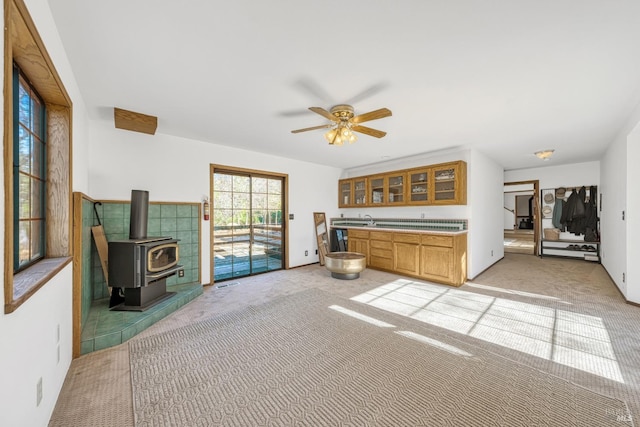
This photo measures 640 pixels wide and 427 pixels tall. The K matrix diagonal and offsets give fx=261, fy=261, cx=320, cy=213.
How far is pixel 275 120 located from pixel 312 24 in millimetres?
1724

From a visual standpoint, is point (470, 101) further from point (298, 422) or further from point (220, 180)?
point (220, 180)

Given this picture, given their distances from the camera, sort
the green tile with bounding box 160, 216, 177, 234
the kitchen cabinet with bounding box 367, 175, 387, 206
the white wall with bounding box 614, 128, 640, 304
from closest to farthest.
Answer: the white wall with bounding box 614, 128, 640, 304 < the green tile with bounding box 160, 216, 177, 234 < the kitchen cabinet with bounding box 367, 175, 387, 206

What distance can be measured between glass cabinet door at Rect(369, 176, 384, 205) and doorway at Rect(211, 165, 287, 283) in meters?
2.00

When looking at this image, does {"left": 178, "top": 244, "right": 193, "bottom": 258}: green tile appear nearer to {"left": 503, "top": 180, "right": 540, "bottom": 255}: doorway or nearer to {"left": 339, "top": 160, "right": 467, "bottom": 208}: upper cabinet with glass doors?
{"left": 339, "top": 160, "right": 467, "bottom": 208}: upper cabinet with glass doors

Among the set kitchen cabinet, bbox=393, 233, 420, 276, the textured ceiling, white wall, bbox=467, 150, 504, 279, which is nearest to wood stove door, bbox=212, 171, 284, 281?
the textured ceiling

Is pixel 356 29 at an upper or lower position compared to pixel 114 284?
upper

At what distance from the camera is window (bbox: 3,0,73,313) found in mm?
1054

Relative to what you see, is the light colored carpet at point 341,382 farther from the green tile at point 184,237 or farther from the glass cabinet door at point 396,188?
the glass cabinet door at point 396,188

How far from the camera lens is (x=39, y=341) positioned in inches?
55.3

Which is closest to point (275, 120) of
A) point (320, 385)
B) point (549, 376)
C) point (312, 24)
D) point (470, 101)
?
point (312, 24)

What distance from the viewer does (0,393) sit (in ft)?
3.18

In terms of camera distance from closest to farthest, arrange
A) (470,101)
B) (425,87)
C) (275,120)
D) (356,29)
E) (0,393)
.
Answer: (0,393), (356,29), (425,87), (470,101), (275,120)

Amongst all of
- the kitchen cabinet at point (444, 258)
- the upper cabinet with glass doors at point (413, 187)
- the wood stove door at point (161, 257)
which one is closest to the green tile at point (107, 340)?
the wood stove door at point (161, 257)

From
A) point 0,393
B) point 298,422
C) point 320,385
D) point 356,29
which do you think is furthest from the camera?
point 320,385
